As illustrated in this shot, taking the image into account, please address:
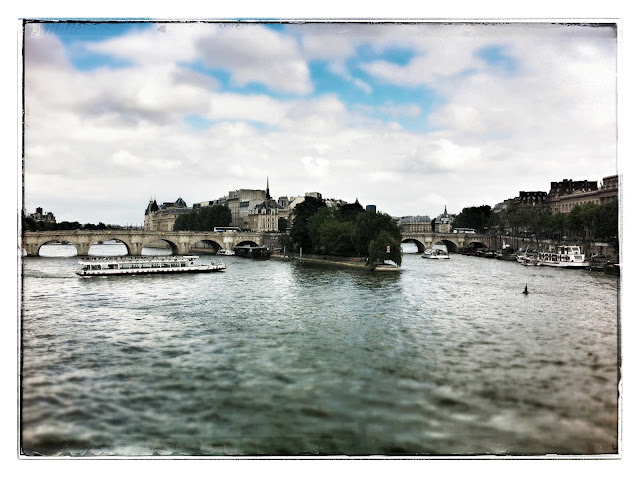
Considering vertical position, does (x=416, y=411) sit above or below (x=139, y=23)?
below

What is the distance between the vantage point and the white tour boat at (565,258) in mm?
20312

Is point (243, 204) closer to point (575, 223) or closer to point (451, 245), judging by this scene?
point (451, 245)

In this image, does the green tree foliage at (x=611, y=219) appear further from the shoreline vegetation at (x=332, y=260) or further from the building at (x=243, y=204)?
the building at (x=243, y=204)

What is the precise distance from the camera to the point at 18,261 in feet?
16.0

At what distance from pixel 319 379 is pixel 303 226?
85.4 ft

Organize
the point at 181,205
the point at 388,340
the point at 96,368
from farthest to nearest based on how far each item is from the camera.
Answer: the point at 181,205 < the point at 388,340 < the point at 96,368

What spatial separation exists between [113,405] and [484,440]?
3465 millimetres

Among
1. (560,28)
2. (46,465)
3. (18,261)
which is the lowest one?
(46,465)

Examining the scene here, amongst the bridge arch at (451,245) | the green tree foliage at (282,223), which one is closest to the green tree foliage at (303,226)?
the green tree foliage at (282,223)

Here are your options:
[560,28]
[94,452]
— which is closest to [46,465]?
[94,452]

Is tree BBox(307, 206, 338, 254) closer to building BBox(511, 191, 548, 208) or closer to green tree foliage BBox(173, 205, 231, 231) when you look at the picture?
building BBox(511, 191, 548, 208)

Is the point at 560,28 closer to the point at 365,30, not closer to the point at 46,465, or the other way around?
the point at 365,30

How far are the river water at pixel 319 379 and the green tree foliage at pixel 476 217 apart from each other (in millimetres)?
31221

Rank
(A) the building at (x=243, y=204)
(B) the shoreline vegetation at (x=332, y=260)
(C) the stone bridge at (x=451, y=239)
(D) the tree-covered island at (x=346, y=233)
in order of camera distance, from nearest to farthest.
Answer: (D) the tree-covered island at (x=346, y=233), (B) the shoreline vegetation at (x=332, y=260), (C) the stone bridge at (x=451, y=239), (A) the building at (x=243, y=204)
